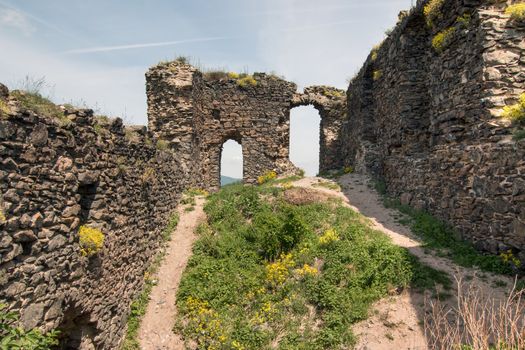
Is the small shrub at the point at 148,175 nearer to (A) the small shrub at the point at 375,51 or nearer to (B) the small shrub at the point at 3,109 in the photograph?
(B) the small shrub at the point at 3,109

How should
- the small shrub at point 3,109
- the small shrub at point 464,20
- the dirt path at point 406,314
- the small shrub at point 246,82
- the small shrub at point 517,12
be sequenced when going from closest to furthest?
the small shrub at point 3,109, the dirt path at point 406,314, the small shrub at point 517,12, the small shrub at point 464,20, the small shrub at point 246,82

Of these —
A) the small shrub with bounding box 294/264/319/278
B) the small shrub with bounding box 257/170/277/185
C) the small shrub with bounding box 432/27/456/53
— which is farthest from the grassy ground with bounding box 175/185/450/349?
the small shrub with bounding box 257/170/277/185

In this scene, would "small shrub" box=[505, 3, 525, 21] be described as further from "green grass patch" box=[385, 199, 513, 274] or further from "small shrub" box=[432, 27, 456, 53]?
"green grass patch" box=[385, 199, 513, 274]

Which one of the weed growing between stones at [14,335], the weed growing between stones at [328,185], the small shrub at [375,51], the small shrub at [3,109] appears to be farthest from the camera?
the small shrub at [375,51]

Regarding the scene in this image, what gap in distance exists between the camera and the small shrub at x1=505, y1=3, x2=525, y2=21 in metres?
8.80

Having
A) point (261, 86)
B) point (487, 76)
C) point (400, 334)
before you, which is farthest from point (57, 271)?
point (261, 86)

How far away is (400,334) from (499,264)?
9.60ft

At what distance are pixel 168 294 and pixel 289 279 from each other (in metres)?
3.11

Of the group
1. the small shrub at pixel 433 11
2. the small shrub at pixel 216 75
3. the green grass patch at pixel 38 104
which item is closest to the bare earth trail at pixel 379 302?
the green grass patch at pixel 38 104

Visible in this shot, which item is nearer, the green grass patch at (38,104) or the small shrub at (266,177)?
the green grass patch at (38,104)

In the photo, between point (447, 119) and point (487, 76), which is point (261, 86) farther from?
point (487, 76)

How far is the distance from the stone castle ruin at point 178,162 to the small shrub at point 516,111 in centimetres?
18

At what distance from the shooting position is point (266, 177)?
63.2 ft

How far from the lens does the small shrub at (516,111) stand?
27.6 ft
